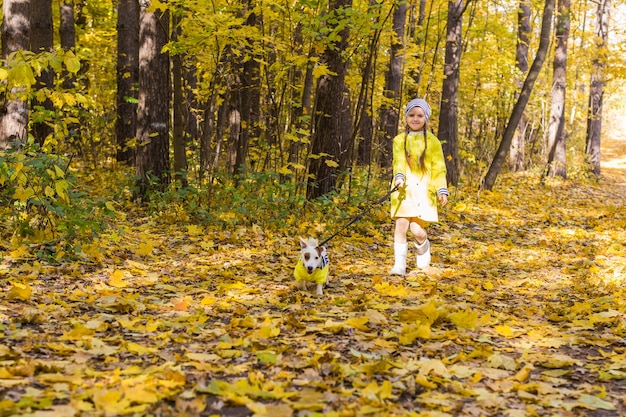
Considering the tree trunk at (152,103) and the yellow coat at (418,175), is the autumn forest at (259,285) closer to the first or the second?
the tree trunk at (152,103)

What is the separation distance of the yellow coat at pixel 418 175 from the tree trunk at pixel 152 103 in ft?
13.9

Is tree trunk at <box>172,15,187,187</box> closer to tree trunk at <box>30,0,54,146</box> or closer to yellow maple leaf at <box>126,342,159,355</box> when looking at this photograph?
tree trunk at <box>30,0,54,146</box>

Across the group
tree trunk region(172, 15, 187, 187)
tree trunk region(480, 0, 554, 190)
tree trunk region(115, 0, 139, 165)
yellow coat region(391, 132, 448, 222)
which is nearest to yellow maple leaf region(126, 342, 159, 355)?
yellow coat region(391, 132, 448, 222)

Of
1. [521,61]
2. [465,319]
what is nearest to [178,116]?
[465,319]

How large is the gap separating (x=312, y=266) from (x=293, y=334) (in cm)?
119

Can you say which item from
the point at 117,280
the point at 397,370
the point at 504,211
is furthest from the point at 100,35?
the point at 397,370

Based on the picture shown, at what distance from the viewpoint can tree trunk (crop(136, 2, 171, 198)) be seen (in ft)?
29.9

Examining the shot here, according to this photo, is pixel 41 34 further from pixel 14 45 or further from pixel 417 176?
pixel 417 176

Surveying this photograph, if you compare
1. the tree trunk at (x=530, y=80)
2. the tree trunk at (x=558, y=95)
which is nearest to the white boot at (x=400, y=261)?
the tree trunk at (x=530, y=80)

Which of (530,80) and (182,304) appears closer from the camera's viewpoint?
(182,304)

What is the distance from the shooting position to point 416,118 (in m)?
6.21

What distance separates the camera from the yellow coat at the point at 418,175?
20.8 ft

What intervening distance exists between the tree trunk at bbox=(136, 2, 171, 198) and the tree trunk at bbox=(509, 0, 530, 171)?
12.2 metres

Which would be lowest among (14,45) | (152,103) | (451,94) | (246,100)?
(152,103)
